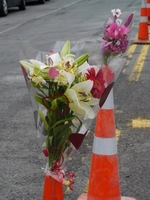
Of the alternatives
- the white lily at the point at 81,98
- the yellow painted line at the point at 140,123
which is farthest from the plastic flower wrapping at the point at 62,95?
the yellow painted line at the point at 140,123

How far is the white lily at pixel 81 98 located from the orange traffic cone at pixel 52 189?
1.23ft

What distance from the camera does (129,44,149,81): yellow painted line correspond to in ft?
30.5

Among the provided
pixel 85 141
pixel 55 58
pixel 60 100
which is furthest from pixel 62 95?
pixel 85 141

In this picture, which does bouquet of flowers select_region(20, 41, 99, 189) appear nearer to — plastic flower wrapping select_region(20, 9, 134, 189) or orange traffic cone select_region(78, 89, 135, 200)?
plastic flower wrapping select_region(20, 9, 134, 189)

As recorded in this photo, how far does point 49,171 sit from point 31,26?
45.7 ft

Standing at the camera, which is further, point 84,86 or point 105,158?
point 105,158

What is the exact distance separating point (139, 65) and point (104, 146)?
249 inches

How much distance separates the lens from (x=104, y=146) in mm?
4070

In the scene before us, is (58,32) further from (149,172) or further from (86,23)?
(149,172)

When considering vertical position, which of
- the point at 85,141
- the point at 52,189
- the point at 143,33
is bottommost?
the point at 143,33

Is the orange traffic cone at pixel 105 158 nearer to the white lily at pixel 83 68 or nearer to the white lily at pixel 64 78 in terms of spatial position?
the white lily at pixel 83 68

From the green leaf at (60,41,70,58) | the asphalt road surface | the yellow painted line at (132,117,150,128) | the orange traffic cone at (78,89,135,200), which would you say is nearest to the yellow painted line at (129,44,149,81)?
the asphalt road surface

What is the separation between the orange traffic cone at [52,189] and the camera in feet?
10.3

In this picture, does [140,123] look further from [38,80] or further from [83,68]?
[38,80]
